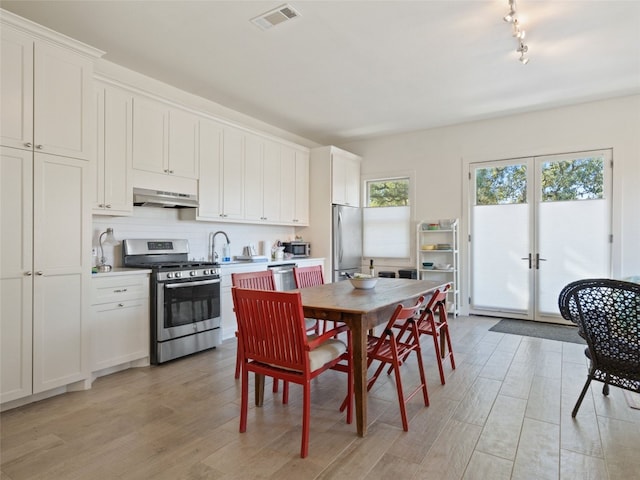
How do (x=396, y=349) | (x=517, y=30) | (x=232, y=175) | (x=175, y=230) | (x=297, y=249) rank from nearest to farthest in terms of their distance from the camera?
(x=396, y=349)
(x=517, y=30)
(x=175, y=230)
(x=232, y=175)
(x=297, y=249)

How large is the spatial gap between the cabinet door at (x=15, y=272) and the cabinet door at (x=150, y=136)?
3.55 feet

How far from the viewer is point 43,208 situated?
270 centimetres

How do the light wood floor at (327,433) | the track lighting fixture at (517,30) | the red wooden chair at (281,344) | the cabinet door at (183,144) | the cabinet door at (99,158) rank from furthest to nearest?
the cabinet door at (183,144) < the cabinet door at (99,158) < the track lighting fixture at (517,30) < the red wooden chair at (281,344) < the light wood floor at (327,433)

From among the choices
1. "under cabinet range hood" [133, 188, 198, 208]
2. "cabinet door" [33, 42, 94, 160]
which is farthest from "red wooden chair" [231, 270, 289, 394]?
"cabinet door" [33, 42, 94, 160]

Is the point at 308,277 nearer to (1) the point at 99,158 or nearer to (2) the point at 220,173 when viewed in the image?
(2) the point at 220,173

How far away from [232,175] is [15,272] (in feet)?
8.42

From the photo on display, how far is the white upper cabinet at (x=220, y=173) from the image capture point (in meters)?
4.29

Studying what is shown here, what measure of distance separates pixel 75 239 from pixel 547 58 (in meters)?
4.60

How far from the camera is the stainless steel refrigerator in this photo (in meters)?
5.82

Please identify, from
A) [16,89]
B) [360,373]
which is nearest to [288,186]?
[16,89]

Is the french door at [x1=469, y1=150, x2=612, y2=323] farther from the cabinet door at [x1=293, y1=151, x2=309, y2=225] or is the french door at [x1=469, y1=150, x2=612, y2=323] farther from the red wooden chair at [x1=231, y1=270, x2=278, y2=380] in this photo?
the red wooden chair at [x1=231, y1=270, x2=278, y2=380]

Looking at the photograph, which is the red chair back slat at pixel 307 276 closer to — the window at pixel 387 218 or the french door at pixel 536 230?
the window at pixel 387 218

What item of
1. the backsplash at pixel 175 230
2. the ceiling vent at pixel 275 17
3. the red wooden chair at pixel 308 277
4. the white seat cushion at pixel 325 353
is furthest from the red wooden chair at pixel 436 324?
the backsplash at pixel 175 230

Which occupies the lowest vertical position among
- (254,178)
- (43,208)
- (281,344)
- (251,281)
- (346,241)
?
(281,344)
